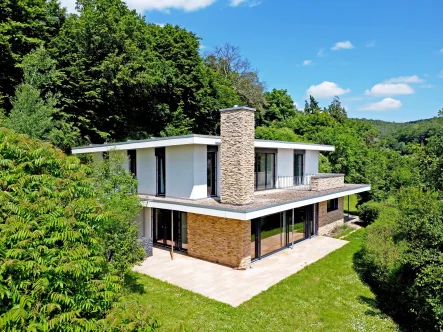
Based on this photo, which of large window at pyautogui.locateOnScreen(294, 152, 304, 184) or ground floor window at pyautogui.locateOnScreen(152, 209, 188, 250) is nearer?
ground floor window at pyautogui.locateOnScreen(152, 209, 188, 250)

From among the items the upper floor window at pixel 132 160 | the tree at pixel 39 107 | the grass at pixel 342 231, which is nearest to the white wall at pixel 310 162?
the grass at pixel 342 231

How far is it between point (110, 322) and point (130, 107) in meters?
30.4

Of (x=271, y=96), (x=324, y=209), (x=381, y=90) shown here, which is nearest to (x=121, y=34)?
(x=324, y=209)

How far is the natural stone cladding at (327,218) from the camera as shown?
19.3 metres

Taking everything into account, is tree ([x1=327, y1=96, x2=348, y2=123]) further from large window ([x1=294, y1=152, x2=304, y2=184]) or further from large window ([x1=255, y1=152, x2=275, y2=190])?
large window ([x1=255, y1=152, x2=275, y2=190])

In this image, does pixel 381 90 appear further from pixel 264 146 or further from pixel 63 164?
pixel 63 164

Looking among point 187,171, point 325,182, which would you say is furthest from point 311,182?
point 187,171

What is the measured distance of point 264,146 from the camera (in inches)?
687

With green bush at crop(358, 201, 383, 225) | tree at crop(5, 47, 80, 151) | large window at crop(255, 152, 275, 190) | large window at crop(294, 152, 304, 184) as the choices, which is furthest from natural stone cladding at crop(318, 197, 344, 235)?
tree at crop(5, 47, 80, 151)

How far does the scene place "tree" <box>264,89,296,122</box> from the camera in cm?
5414

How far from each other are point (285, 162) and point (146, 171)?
9178 mm

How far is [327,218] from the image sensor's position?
20.0 meters

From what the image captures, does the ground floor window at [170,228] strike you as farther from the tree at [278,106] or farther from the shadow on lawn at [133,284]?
the tree at [278,106]

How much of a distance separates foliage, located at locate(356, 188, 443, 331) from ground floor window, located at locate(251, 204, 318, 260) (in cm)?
484
